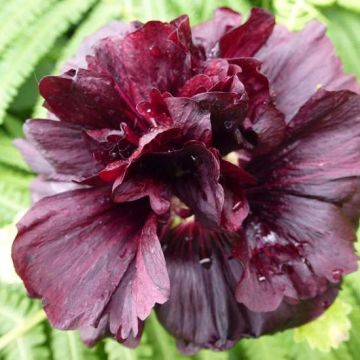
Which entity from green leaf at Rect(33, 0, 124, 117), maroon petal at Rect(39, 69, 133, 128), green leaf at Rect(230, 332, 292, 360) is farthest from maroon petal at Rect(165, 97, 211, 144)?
green leaf at Rect(33, 0, 124, 117)

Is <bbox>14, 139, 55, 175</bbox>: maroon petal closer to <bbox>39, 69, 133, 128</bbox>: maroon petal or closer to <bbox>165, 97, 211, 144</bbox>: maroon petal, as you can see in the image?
<bbox>39, 69, 133, 128</bbox>: maroon petal

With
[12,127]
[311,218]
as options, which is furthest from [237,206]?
[12,127]

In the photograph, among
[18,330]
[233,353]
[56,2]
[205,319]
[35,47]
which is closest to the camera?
[205,319]

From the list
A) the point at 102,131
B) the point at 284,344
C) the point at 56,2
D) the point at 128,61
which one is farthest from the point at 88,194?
the point at 56,2

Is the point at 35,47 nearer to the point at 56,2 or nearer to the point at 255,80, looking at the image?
the point at 56,2

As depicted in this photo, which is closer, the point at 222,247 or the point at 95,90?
the point at 95,90

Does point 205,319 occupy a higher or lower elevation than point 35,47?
lower

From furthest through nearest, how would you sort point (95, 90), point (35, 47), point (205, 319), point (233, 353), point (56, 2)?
point (56, 2)
point (35, 47)
point (233, 353)
point (205, 319)
point (95, 90)

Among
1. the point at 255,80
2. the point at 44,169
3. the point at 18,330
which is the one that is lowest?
the point at 18,330

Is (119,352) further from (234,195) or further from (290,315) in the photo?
(234,195)
